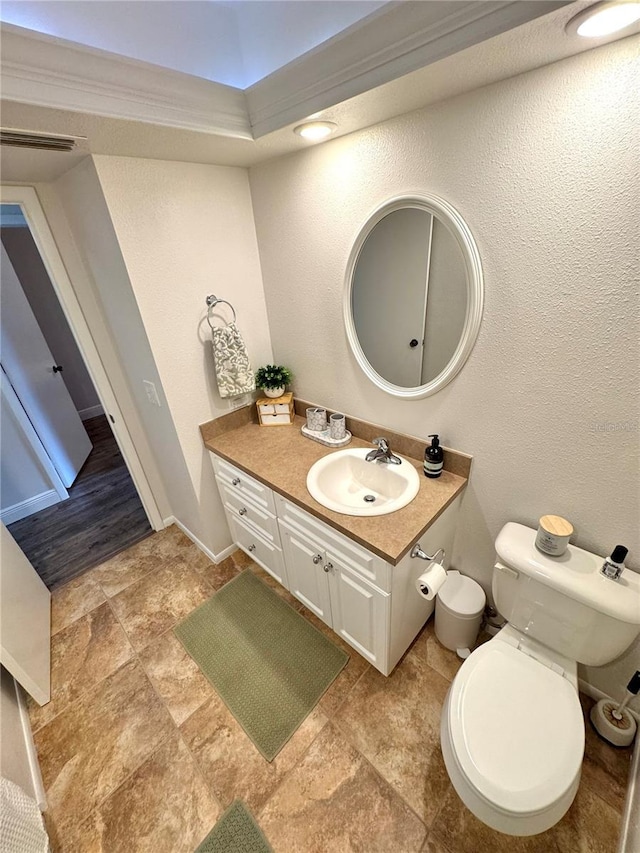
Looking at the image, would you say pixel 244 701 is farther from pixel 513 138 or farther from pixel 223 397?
pixel 513 138

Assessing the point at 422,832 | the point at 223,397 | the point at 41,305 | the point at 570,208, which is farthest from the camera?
the point at 41,305

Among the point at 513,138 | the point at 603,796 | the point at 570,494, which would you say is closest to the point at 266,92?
the point at 513,138

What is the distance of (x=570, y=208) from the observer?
35.9 inches

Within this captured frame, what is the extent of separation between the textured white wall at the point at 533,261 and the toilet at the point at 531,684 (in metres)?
0.19

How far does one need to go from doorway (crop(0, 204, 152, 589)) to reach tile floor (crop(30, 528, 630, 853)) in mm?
724

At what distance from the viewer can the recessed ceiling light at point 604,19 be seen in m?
0.64

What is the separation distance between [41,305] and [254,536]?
12.2 feet

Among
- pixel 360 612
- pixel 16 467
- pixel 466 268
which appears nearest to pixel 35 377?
pixel 16 467

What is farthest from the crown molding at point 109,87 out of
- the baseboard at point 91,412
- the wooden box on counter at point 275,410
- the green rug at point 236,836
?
the baseboard at point 91,412

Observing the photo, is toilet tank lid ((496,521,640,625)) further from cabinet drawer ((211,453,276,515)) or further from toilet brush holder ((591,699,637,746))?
cabinet drawer ((211,453,276,515))

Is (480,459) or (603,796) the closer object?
(603,796)

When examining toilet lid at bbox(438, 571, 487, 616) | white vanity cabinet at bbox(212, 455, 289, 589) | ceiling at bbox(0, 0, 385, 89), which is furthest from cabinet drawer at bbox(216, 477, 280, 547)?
ceiling at bbox(0, 0, 385, 89)

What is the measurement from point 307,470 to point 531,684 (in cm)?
103

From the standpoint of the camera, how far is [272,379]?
→ 1842mm
